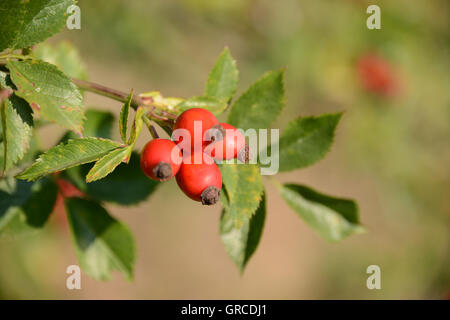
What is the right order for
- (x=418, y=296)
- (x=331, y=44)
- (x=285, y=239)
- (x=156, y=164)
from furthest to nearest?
1. (x=285, y=239)
2. (x=418, y=296)
3. (x=331, y=44)
4. (x=156, y=164)

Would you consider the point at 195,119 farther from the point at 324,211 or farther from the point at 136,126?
the point at 324,211

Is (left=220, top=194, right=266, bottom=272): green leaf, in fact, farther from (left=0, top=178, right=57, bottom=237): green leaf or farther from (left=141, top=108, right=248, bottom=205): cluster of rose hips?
(left=0, top=178, right=57, bottom=237): green leaf

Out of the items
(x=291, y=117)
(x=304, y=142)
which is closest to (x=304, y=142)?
(x=304, y=142)

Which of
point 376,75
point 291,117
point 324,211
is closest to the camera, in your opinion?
point 324,211

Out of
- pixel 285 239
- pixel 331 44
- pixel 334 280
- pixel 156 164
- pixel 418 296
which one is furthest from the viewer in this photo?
pixel 285 239

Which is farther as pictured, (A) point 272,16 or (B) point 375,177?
(B) point 375,177
